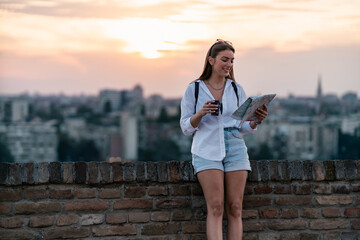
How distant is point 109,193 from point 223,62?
1.04 metres

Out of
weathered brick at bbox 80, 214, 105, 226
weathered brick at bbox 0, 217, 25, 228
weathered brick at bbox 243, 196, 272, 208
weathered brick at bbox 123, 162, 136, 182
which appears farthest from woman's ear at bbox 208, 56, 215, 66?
weathered brick at bbox 0, 217, 25, 228

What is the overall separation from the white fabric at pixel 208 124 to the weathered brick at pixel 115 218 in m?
0.60

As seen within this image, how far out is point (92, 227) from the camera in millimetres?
5105

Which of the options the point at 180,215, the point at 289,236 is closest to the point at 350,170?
the point at 289,236

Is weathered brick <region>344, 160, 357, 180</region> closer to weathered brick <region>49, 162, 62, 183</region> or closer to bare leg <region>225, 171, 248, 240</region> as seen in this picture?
bare leg <region>225, 171, 248, 240</region>

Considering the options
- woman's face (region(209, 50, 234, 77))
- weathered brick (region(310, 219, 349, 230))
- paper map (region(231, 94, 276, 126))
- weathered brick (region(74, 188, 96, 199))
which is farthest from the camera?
weathered brick (region(310, 219, 349, 230))

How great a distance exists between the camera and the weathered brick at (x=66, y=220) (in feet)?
16.6

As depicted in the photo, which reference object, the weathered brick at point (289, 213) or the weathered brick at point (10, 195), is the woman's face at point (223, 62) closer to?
the weathered brick at point (289, 213)

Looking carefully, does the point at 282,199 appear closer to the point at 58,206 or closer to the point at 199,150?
the point at 199,150

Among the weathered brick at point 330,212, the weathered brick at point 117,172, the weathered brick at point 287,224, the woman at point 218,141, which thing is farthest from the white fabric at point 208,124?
the weathered brick at point 330,212

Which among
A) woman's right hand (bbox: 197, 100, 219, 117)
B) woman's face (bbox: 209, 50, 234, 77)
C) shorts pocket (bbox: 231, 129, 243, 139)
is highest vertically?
woman's face (bbox: 209, 50, 234, 77)

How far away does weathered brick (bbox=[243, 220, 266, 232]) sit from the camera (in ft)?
17.5

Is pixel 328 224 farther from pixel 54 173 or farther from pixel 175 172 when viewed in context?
pixel 54 173

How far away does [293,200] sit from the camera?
537 cm
